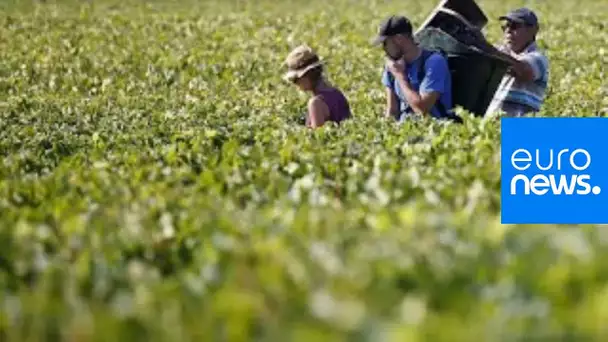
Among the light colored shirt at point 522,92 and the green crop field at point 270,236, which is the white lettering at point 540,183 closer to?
the green crop field at point 270,236

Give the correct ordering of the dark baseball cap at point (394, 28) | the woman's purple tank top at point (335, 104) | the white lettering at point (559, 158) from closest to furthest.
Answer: the white lettering at point (559, 158) < the dark baseball cap at point (394, 28) < the woman's purple tank top at point (335, 104)

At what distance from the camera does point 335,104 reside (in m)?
10.6

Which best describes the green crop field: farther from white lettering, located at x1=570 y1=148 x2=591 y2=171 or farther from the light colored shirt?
the light colored shirt

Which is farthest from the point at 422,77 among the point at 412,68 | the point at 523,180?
the point at 523,180

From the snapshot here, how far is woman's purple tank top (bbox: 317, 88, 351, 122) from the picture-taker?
10.5m

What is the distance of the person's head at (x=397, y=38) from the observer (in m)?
10.1

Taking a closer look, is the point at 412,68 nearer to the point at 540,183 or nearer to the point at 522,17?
the point at 522,17

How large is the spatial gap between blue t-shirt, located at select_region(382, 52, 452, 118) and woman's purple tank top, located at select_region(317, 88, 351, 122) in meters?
0.41

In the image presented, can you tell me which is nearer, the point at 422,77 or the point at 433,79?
the point at 433,79

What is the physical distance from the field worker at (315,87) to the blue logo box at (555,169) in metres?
2.29

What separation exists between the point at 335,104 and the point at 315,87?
207 millimetres

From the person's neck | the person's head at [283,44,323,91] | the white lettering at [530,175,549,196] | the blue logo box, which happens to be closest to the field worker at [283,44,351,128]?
the person's head at [283,44,323,91]

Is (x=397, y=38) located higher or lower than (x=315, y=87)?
higher

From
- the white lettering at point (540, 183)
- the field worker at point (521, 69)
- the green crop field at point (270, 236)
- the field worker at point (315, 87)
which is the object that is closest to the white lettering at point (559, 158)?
the white lettering at point (540, 183)
